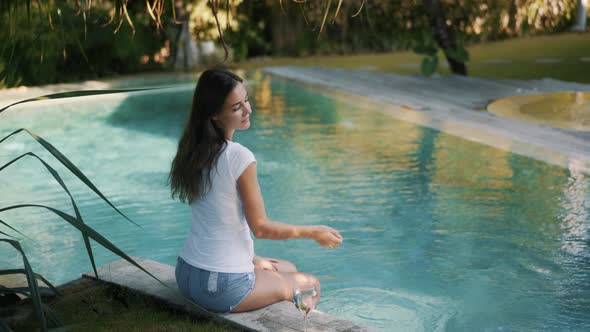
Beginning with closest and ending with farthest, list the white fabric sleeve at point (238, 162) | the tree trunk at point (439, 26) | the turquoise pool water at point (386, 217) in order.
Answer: the white fabric sleeve at point (238, 162) → the turquoise pool water at point (386, 217) → the tree trunk at point (439, 26)

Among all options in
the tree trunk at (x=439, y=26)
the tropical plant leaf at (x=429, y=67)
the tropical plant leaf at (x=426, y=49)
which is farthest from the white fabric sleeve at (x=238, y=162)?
the tropical plant leaf at (x=426, y=49)

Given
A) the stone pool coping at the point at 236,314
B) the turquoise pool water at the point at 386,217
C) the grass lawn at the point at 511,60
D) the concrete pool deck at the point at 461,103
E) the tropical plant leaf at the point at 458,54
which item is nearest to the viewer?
the stone pool coping at the point at 236,314

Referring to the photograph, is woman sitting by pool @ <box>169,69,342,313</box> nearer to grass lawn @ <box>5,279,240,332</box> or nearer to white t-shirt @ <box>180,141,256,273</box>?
white t-shirt @ <box>180,141,256,273</box>

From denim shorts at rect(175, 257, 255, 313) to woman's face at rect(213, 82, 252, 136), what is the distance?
0.48 meters

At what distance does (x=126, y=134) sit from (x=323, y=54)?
1029cm

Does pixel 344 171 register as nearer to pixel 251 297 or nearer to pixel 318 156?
pixel 318 156

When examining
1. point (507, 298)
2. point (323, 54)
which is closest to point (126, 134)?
point (507, 298)

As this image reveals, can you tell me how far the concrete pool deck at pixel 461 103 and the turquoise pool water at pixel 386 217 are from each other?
0.20 metres

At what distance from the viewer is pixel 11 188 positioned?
5.69 meters

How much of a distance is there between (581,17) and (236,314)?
54.6ft

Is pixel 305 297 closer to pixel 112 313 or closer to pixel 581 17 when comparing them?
pixel 112 313

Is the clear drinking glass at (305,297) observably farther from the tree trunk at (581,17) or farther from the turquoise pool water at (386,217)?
the tree trunk at (581,17)

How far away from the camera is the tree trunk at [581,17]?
16.8 meters

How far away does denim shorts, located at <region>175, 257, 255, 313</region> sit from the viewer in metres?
2.33
